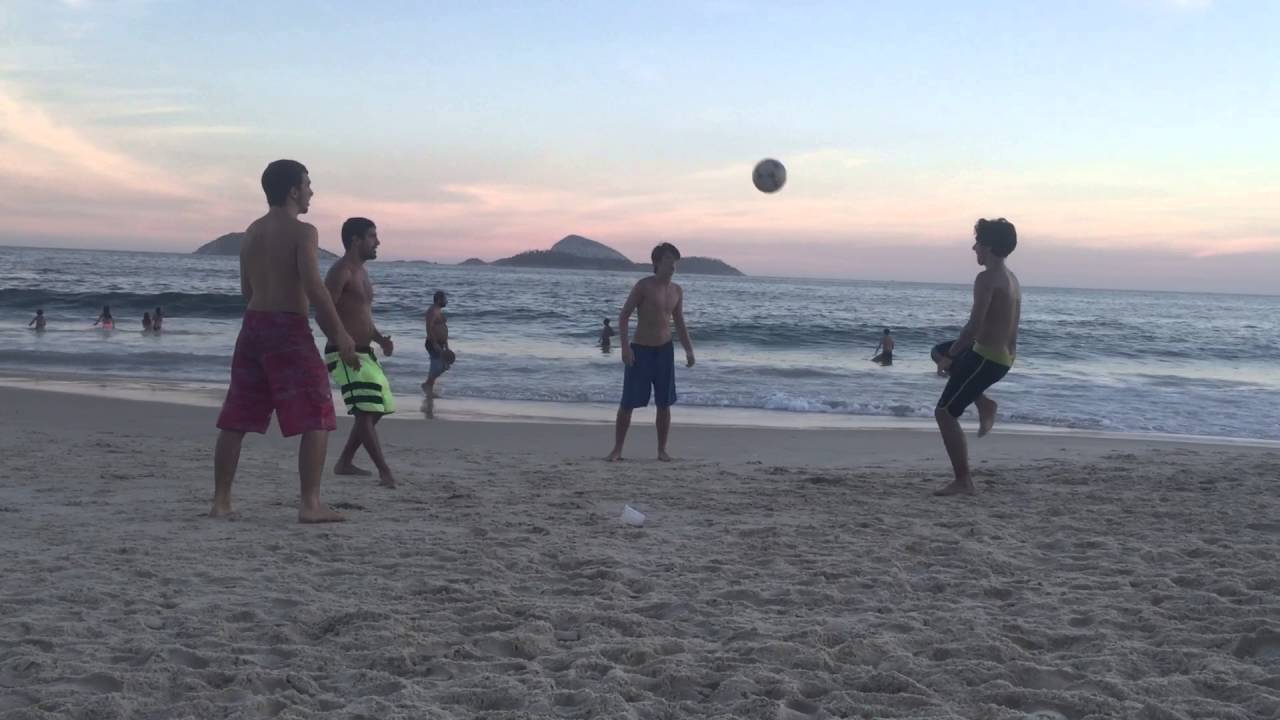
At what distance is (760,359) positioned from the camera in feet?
75.3

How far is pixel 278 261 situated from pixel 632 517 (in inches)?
82.0

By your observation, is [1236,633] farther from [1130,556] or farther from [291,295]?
[291,295]

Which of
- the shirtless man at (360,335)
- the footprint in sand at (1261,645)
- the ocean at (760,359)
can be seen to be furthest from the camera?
the ocean at (760,359)

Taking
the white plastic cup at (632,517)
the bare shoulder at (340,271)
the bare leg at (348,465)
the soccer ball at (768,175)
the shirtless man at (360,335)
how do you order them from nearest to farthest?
the white plastic cup at (632,517) < the shirtless man at (360,335) < the bare shoulder at (340,271) < the bare leg at (348,465) < the soccer ball at (768,175)

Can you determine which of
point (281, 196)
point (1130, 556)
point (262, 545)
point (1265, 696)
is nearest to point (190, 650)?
point (262, 545)

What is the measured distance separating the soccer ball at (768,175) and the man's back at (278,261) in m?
6.20

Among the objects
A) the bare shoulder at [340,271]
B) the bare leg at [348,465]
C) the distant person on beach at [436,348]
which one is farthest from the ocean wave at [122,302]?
the bare shoulder at [340,271]

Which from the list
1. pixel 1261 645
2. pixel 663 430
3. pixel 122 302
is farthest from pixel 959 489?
pixel 122 302

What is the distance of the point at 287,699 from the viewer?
2.77 metres

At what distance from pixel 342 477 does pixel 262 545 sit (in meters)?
1.99

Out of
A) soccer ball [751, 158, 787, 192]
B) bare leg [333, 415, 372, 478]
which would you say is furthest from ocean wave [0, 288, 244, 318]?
bare leg [333, 415, 372, 478]

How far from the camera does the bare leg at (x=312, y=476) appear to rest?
4875 mm

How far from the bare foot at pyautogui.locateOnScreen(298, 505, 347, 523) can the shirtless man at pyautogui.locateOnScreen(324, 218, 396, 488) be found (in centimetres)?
77

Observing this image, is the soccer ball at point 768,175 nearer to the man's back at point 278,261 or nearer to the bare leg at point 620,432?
the bare leg at point 620,432
